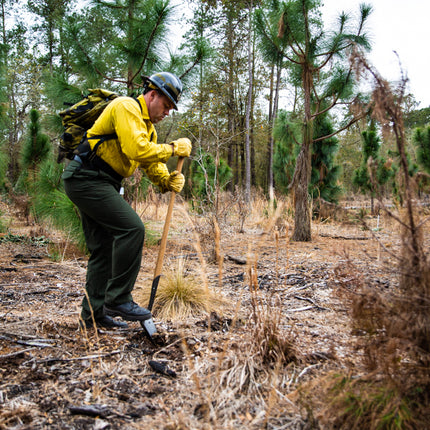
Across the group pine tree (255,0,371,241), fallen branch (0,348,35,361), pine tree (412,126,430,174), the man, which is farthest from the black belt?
pine tree (412,126,430,174)

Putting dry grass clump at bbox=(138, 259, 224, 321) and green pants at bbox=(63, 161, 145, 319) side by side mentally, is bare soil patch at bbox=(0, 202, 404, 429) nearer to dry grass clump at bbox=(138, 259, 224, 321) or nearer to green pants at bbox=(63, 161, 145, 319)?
dry grass clump at bbox=(138, 259, 224, 321)

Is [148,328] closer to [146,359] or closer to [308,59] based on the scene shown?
[146,359]

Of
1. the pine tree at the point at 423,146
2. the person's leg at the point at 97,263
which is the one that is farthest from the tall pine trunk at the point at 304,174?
the pine tree at the point at 423,146

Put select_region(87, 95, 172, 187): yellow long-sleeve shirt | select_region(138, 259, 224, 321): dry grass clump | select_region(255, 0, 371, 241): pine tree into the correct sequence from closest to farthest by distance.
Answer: select_region(87, 95, 172, 187): yellow long-sleeve shirt < select_region(138, 259, 224, 321): dry grass clump < select_region(255, 0, 371, 241): pine tree

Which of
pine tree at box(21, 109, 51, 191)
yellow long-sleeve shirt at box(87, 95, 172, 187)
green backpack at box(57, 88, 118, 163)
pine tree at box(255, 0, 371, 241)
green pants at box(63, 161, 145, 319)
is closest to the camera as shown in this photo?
yellow long-sleeve shirt at box(87, 95, 172, 187)

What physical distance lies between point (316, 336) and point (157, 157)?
161cm

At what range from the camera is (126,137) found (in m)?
2.38

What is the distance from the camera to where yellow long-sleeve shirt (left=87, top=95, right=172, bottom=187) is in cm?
238

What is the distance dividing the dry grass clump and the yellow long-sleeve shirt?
1137 millimetres

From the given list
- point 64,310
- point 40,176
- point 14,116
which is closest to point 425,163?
point 40,176

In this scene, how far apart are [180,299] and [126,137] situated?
1.48m

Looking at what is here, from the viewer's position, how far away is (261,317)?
7.29ft

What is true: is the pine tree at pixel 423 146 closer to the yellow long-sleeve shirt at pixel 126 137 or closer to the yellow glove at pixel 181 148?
the yellow glove at pixel 181 148

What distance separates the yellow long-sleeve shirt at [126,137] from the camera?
2.38 metres
